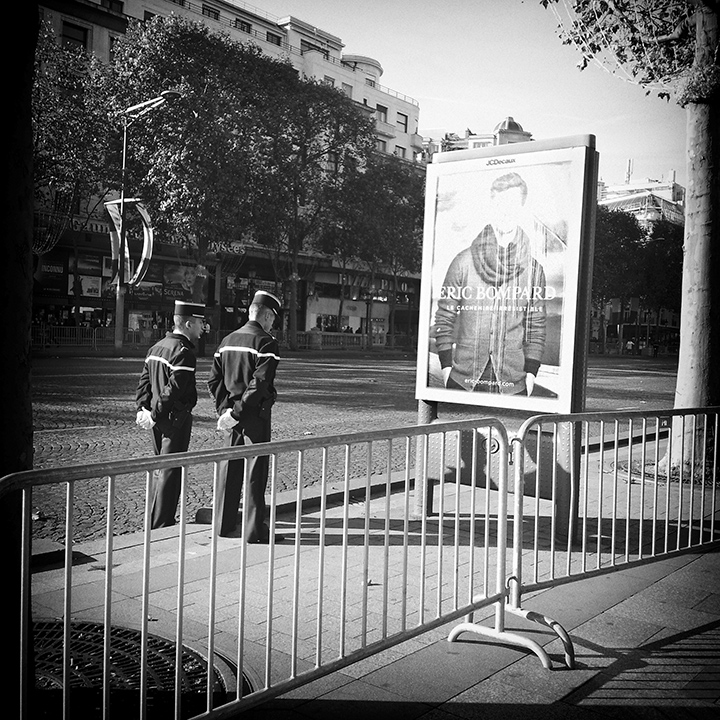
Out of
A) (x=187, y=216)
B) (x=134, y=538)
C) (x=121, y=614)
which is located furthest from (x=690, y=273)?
(x=187, y=216)

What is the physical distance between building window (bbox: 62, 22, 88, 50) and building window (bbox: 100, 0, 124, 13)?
85.7 inches

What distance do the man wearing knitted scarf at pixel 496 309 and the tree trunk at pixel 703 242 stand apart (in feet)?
11.8

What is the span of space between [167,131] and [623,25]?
2209cm

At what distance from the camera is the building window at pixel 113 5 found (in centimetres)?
3925

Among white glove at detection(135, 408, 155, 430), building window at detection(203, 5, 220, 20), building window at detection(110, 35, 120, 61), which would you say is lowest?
white glove at detection(135, 408, 155, 430)

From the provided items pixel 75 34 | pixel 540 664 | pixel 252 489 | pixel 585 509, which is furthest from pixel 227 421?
pixel 75 34

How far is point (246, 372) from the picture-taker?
6.05m

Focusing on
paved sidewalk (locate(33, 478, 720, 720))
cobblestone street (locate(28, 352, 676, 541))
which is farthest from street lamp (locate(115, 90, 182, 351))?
paved sidewalk (locate(33, 478, 720, 720))

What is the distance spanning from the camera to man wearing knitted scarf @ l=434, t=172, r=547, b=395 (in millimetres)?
5875

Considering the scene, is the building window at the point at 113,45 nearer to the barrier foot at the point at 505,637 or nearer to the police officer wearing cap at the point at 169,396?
the police officer wearing cap at the point at 169,396

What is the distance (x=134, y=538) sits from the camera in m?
5.54

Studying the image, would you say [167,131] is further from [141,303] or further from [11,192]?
[11,192]

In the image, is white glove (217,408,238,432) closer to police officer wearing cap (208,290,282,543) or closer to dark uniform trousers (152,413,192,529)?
police officer wearing cap (208,290,282,543)

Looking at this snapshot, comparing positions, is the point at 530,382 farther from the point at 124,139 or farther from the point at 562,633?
the point at 124,139
